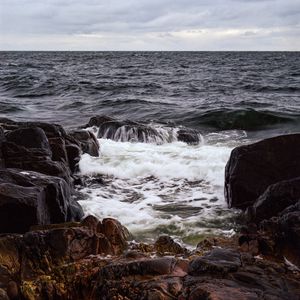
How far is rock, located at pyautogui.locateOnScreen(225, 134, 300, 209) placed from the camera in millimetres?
7074

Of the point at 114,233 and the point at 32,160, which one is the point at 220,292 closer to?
the point at 114,233

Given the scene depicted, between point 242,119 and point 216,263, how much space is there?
13.3 metres

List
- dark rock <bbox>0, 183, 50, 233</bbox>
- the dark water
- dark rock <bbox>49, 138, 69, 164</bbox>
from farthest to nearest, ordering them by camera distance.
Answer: the dark water → dark rock <bbox>49, 138, 69, 164</bbox> → dark rock <bbox>0, 183, 50, 233</bbox>

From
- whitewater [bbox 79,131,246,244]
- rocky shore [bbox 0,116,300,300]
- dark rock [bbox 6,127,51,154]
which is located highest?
dark rock [bbox 6,127,51,154]

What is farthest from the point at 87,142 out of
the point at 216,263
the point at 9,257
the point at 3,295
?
the point at 216,263

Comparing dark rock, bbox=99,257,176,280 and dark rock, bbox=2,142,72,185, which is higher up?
dark rock, bbox=2,142,72,185

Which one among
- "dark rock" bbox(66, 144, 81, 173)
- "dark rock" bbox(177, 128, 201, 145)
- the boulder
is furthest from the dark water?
the boulder

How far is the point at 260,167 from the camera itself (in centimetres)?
716

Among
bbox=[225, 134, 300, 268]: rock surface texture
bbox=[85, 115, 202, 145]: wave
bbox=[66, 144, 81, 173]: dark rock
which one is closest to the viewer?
bbox=[225, 134, 300, 268]: rock surface texture

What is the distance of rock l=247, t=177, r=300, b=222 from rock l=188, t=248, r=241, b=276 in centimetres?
193

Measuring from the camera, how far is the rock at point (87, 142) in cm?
1073

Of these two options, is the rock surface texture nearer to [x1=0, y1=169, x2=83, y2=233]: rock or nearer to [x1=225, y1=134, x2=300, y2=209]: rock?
[x1=225, y1=134, x2=300, y2=209]: rock

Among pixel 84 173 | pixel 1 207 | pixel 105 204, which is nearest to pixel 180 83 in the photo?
pixel 84 173

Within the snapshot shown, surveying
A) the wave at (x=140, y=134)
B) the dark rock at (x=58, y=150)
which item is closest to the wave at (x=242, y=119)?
the wave at (x=140, y=134)
